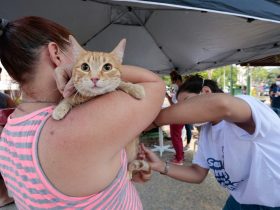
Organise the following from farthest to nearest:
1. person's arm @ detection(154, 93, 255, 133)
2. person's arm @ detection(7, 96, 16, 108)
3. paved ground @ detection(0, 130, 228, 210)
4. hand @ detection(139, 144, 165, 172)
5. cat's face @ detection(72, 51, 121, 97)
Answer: paved ground @ detection(0, 130, 228, 210), person's arm @ detection(7, 96, 16, 108), hand @ detection(139, 144, 165, 172), person's arm @ detection(154, 93, 255, 133), cat's face @ detection(72, 51, 121, 97)

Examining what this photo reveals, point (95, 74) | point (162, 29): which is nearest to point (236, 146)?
point (95, 74)

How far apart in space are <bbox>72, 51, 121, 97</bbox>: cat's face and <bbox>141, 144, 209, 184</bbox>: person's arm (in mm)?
584

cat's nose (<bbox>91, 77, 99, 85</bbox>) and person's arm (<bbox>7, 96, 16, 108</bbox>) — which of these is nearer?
cat's nose (<bbox>91, 77, 99, 85</bbox>)

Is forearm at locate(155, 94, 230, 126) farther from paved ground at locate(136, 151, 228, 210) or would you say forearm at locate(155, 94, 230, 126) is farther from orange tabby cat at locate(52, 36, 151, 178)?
paved ground at locate(136, 151, 228, 210)

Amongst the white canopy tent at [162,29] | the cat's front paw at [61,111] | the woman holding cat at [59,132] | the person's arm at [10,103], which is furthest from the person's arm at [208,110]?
the person's arm at [10,103]

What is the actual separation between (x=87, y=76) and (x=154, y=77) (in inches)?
8.6

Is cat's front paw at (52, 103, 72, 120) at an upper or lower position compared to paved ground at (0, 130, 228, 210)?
upper

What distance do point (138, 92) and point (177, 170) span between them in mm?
796

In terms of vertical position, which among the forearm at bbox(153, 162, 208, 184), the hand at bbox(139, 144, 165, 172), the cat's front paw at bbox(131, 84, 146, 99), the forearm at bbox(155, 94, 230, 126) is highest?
the cat's front paw at bbox(131, 84, 146, 99)

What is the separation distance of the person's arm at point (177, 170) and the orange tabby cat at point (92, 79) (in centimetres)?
58

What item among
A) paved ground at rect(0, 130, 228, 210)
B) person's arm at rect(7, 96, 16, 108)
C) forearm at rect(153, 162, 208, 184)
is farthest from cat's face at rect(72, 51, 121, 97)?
paved ground at rect(0, 130, 228, 210)

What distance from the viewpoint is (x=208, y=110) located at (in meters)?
0.97

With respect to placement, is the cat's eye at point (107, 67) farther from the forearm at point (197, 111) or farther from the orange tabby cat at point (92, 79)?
the forearm at point (197, 111)

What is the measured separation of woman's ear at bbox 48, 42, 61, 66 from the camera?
84cm
